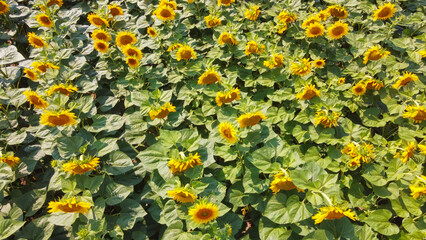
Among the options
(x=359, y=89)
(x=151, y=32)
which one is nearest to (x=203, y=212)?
(x=359, y=89)

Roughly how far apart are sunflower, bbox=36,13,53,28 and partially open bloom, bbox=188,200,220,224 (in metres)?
2.90

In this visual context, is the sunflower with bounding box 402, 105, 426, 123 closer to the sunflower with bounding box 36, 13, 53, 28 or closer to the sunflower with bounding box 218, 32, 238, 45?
the sunflower with bounding box 218, 32, 238, 45

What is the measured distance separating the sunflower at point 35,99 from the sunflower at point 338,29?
10.0 ft

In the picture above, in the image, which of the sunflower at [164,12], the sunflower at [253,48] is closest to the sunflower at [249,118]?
the sunflower at [253,48]

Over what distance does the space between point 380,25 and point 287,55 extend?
1411 millimetres

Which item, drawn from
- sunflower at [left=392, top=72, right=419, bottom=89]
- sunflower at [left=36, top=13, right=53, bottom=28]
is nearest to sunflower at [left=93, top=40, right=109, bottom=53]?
sunflower at [left=36, top=13, right=53, bottom=28]

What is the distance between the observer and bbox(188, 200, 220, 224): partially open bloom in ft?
6.21

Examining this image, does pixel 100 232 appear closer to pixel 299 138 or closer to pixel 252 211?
pixel 252 211

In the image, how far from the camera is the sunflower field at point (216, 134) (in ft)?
7.14

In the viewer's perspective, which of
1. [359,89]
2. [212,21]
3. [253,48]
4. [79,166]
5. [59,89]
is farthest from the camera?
[212,21]

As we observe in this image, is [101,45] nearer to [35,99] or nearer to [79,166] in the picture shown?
[35,99]

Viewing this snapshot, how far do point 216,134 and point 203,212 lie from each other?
78cm

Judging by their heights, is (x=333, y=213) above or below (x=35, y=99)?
below

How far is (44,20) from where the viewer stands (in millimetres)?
3318
